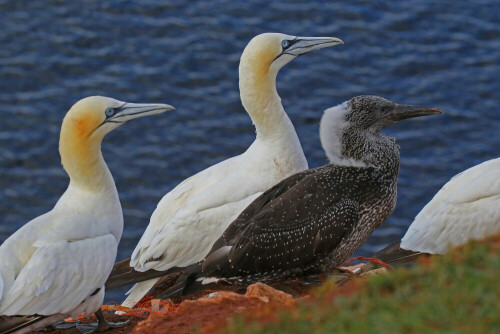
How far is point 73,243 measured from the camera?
7309 millimetres

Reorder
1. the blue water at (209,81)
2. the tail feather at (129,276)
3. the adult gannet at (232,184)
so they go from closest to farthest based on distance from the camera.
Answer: the tail feather at (129,276), the adult gannet at (232,184), the blue water at (209,81)

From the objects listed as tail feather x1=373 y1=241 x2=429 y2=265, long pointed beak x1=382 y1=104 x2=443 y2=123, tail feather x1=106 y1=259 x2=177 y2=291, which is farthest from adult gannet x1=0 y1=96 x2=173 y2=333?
tail feather x1=373 y1=241 x2=429 y2=265

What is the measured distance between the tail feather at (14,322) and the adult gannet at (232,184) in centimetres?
144

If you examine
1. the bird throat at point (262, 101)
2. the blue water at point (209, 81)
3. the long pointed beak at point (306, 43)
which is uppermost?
the long pointed beak at point (306, 43)

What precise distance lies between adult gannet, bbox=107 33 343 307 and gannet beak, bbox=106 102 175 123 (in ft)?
3.04

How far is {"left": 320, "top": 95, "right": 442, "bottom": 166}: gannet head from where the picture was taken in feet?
25.4

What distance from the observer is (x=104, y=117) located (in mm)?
7914

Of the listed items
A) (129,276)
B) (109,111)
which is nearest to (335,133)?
(109,111)

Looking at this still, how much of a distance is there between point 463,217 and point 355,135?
121cm

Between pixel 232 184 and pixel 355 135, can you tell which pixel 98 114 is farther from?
pixel 355 135

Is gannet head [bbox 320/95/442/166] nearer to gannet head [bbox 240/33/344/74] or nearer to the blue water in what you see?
gannet head [bbox 240/33/344/74]

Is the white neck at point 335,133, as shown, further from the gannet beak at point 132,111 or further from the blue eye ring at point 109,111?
the blue eye ring at point 109,111

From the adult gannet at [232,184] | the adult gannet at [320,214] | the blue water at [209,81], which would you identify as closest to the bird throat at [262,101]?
the adult gannet at [232,184]

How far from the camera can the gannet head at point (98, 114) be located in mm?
7785
